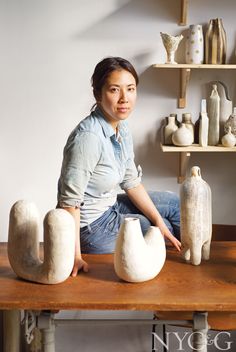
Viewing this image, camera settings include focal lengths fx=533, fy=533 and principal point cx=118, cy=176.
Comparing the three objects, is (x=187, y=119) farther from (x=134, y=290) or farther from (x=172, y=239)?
(x=134, y=290)

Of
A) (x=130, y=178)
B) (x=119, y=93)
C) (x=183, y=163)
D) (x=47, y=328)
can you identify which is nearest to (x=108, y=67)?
(x=119, y=93)

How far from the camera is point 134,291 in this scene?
1375 mm

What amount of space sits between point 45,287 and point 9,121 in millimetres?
Answer: 1626

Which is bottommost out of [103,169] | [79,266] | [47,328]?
[47,328]

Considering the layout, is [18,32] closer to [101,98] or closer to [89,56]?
[89,56]

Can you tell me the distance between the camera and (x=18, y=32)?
9.21 feet

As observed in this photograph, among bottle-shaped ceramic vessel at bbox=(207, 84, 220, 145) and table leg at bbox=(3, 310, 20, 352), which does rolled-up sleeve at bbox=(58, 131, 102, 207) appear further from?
bottle-shaped ceramic vessel at bbox=(207, 84, 220, 145)

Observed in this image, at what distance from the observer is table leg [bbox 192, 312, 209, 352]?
4.44ft

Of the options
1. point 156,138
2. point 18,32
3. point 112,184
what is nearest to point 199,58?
point 156,138

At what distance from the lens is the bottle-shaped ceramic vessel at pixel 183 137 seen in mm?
2682

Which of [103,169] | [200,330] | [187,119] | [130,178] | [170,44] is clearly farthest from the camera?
[187,119]

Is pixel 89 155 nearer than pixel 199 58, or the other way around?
pixel 89 155

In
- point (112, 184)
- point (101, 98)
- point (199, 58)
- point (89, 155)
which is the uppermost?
point (199, 58)

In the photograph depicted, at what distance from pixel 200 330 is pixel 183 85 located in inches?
64.9
